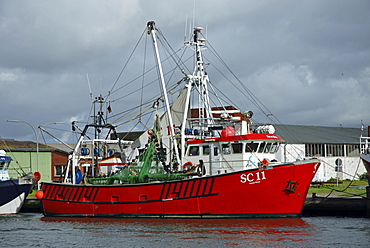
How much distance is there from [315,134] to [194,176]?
1279 inches

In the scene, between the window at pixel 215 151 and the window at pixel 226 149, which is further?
the window at pixel 215 151

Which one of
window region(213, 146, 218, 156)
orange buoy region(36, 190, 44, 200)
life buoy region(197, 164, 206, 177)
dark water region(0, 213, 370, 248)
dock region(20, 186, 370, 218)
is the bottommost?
dark water region(0, 213, 370, 248)

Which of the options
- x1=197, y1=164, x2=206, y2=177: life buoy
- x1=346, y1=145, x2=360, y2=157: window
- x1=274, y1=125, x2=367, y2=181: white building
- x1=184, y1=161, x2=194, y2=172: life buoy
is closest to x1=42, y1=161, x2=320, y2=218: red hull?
x1=197, y1=164, x2=206, y2=177: life buoy

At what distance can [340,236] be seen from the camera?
78.7ft

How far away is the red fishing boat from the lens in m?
28.4

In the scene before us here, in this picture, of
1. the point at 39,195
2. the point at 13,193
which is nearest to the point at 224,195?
the point at 39,195

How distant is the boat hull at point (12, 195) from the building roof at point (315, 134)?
2603 centimetres

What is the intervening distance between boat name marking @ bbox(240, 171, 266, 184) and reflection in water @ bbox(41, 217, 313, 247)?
1971 millimetres

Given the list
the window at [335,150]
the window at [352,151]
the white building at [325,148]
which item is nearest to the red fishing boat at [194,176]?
the white building at [325,148]

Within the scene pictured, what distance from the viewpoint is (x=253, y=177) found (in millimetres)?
28141

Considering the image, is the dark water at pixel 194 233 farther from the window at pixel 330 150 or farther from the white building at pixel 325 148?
the window at pixel 330 150

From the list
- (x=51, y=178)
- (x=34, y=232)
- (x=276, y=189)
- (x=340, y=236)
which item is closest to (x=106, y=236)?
(x=34, y=232)

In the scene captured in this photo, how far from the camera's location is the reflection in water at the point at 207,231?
23.5 m

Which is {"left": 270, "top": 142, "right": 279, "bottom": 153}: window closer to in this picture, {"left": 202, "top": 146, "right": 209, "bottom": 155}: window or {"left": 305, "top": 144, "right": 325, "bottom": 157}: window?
{"left": 202, "top": 146, "right": 209, "bottom": 155}: window
